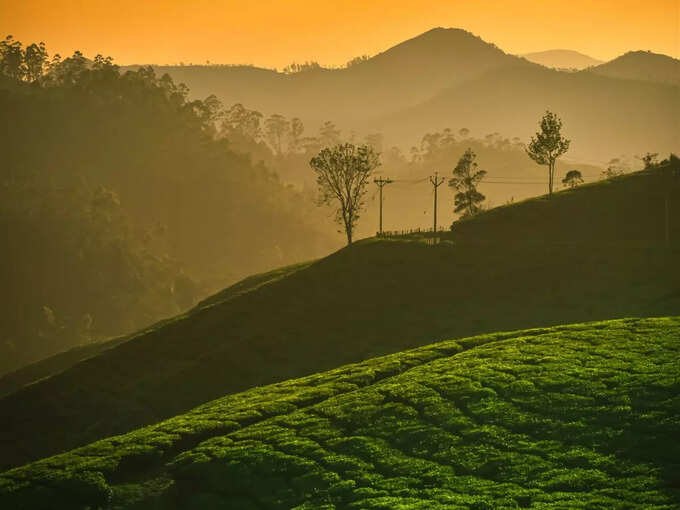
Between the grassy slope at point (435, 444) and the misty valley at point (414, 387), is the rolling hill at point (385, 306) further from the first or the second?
the grassy slope at point (435, 444)

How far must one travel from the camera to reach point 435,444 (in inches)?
1705

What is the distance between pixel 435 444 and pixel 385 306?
51.7 m

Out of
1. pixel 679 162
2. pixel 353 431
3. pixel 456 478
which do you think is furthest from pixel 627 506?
pixel 679 162

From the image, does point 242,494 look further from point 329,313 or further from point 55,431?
point 329,313

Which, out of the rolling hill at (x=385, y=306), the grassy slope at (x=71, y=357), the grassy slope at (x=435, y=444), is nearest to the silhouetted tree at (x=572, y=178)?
the rolling hill at (x=385, y=306)

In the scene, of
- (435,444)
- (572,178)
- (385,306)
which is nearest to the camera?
(435,444)

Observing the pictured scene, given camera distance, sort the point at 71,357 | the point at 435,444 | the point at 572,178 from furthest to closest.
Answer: the point at 572,178
the point at 71,357
the point at 435,444

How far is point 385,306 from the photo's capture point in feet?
311

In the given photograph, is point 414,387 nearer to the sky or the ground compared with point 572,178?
nearer to the ground

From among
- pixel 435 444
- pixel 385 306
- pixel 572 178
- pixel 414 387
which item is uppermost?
pixel 572 178

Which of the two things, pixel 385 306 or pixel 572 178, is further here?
pixel 572 178

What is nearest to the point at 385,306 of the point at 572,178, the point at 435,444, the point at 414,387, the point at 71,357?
the point at 414,387

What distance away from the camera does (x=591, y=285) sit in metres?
91.1

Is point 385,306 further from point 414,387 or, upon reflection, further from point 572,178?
point 572,178
